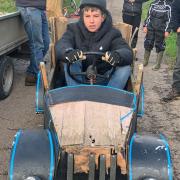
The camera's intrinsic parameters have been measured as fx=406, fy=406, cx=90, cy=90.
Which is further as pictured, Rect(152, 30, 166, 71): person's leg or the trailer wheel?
Rect(152, 30, 166, 71): person's leg

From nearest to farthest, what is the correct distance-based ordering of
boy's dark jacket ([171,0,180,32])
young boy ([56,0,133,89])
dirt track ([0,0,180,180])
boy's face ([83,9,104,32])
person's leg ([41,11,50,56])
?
young boy ([56,0,133,89]), boy's face ([83,9,104,32]), dirt track ([0,0,180,180]), boy's dark jacket ([171,0,180,32]), person's leg ([41,11,50,56])

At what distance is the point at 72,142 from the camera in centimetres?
333

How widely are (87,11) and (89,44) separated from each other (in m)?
0.46

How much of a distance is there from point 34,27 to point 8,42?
0.60m

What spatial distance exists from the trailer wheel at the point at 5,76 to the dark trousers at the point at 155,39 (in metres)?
3.59

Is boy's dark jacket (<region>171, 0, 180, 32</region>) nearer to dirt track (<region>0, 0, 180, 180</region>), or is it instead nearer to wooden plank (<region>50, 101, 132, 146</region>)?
dirt track (<region>0, 0, 180, 180</region>)

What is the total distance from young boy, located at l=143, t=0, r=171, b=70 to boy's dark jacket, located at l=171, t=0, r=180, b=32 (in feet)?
5.31

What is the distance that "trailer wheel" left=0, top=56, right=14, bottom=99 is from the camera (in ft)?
21.9

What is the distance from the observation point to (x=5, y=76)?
275 inches

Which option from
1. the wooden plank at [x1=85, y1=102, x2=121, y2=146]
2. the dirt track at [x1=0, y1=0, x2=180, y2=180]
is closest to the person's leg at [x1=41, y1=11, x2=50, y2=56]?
the dirt track at [x1=0, y1=0, x2=180, y2=180]

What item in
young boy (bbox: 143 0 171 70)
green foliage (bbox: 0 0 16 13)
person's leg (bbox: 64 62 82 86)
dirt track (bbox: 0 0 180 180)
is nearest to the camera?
person's leg (bbox: 64 62 82 86)

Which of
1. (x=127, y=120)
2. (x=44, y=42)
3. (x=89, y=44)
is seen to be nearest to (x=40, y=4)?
(x=44, y=42)

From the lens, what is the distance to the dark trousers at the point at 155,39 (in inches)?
362

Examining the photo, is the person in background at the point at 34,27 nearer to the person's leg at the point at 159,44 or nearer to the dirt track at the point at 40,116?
the dirt track at the point at 40,116
